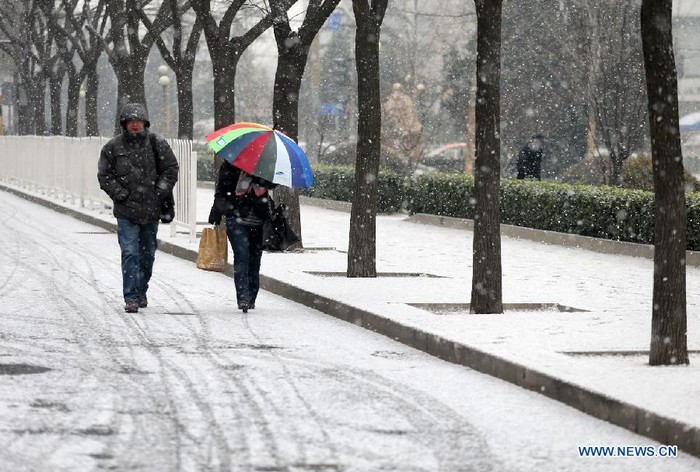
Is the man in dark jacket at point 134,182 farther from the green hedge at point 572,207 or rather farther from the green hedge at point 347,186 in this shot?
the green hedge at point 347,186

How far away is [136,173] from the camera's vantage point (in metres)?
13.5

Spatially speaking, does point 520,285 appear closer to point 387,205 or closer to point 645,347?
point 645,347

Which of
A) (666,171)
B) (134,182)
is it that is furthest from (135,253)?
(666,171)

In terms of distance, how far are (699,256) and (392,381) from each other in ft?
34.5

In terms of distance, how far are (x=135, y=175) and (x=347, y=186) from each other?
21.5 m

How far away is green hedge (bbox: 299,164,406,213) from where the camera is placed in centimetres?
3241

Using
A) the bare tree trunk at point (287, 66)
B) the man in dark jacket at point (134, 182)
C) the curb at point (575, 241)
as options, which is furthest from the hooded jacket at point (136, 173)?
the curb at point (575, 241)

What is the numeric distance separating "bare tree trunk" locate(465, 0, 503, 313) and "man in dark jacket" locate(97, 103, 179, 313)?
2.79 meters

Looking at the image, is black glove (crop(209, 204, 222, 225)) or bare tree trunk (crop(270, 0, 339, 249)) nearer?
black glove (crop(209, 204, 222, 225))

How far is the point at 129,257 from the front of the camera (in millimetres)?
13516
